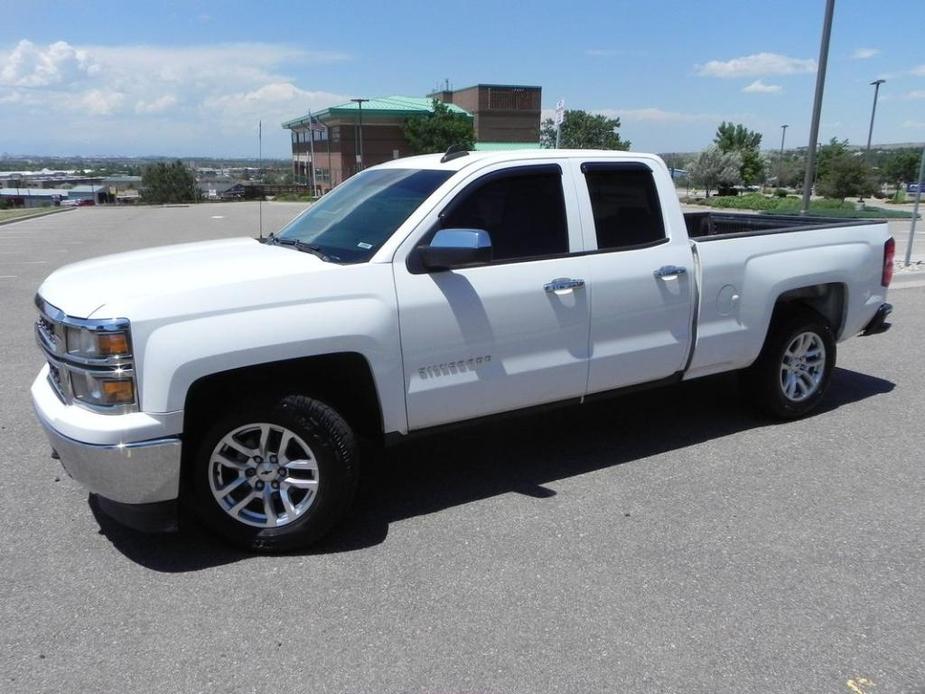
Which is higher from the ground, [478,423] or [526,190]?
[526,190]

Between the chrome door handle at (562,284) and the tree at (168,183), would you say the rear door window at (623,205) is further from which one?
the tree at (168,183)

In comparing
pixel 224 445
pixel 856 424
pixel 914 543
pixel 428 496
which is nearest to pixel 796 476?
pixel 914 543

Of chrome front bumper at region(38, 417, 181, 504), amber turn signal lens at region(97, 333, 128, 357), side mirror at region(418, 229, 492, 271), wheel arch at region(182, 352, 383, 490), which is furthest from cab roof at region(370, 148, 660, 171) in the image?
chrome front bumper at region(38, 417, 181, 504)

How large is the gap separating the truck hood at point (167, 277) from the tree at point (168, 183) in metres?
75.8

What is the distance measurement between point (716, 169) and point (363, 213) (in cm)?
5365

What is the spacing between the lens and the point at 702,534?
3967 mm

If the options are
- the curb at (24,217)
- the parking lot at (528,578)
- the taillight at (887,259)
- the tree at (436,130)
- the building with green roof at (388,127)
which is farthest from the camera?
the building with green roof at (388,127)

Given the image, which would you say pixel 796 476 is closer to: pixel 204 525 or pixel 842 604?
pixel 842 604

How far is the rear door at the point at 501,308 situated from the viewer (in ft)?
13.0

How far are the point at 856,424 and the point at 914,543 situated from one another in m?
1.93

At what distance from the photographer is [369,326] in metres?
3.76

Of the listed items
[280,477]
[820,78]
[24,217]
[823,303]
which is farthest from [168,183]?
[280,477]

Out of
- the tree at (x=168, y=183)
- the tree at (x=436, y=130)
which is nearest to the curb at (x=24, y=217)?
the tree at (x=436, y=130)

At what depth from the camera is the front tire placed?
3650mm
